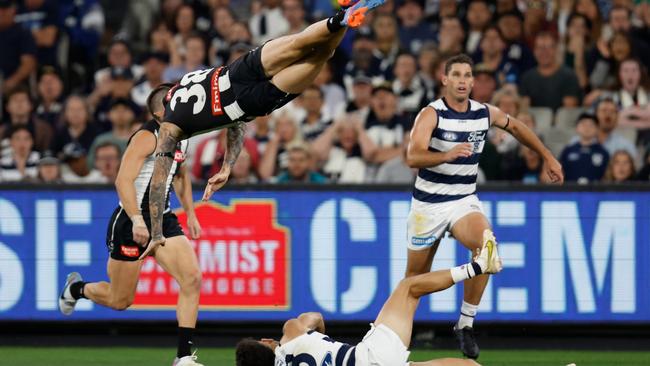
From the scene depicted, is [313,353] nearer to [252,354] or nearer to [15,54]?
[252,354]

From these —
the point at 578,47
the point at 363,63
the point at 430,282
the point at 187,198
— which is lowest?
the point at 430,282

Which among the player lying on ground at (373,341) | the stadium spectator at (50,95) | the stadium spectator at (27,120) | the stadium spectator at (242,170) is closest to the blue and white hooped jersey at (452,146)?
the player lying on ground at (373,341)

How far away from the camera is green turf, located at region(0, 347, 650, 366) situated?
12.2 meters

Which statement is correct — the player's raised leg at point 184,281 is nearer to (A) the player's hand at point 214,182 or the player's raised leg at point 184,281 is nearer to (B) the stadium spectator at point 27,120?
(A) the player's hand at point 214,182

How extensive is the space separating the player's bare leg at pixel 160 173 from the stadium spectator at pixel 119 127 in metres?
5.03

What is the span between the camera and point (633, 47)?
1616 cm

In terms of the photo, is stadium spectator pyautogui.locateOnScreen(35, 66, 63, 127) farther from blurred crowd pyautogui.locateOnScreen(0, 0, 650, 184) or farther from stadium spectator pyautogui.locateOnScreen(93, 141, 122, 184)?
stadium spectator pyautogui.locateOnScreen(93, 141, 122, 184)

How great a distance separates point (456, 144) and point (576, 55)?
18.2 ft

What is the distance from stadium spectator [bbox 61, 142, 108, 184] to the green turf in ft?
7.90

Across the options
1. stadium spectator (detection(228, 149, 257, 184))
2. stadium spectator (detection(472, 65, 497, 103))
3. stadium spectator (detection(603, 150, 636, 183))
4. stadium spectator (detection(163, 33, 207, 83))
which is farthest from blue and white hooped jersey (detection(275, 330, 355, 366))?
stadium spectator (detection(163, 33, 207, 83))

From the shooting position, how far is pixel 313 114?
15734mm

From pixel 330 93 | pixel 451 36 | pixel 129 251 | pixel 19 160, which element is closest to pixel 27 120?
pixel 19 160

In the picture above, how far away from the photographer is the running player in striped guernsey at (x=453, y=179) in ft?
36.6

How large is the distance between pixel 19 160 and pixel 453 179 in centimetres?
614
